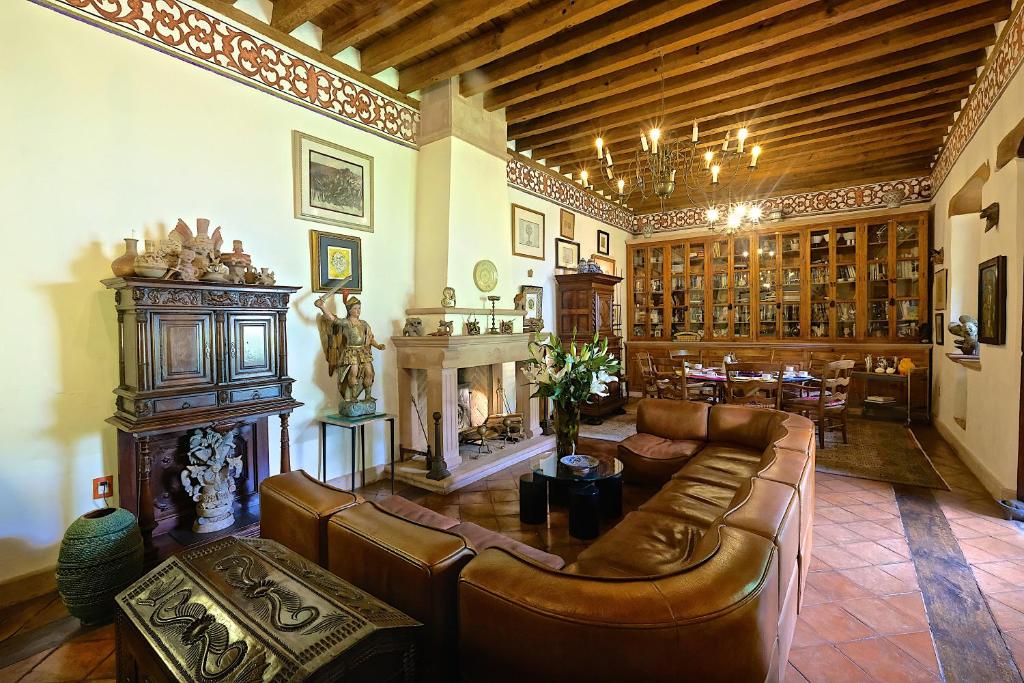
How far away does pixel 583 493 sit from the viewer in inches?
108

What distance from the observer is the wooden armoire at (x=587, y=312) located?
249 inches

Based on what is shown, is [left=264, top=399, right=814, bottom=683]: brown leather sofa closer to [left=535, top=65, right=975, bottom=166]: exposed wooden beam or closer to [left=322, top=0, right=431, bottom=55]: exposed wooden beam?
[left=322, top=0, right=431, bottom=55]: exposed wooden beam

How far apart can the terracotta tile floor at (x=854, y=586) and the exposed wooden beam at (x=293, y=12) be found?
3.56m

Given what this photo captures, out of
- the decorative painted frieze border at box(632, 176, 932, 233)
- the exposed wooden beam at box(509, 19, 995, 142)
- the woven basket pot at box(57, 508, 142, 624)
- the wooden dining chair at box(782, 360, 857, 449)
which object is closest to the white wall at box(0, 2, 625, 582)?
the woven basket pot at box(57, 508, 142, 624)

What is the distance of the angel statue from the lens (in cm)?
357

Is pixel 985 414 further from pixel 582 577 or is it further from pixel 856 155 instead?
pixel 582 577

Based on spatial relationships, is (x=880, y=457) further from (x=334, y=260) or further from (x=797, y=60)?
(x=334, y=260)

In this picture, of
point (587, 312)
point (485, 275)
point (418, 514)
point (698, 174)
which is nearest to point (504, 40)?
point (485, 275)

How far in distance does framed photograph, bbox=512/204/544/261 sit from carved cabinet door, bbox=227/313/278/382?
10.7 ft

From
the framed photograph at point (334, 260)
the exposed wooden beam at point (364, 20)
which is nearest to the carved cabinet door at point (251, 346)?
the framed photograph at point (334, 260)

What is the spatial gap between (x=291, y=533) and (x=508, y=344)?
3.24 meters

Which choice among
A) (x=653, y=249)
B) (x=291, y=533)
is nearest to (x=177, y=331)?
(x=291, y=533)

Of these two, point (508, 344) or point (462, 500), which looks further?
point (508, 344)

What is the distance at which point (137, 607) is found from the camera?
4.10 ft
